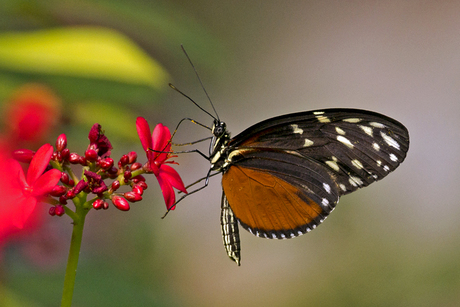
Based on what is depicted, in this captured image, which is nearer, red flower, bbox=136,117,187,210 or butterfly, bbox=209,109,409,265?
red flower, bbox=136,117,187,210

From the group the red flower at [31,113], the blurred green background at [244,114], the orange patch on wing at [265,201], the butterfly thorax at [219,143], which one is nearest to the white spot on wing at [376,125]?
the orange patch on wing at [265,201]

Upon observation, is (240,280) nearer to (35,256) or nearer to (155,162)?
(35,256)

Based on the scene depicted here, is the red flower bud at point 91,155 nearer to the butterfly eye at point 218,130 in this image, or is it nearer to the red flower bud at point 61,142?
the red flower bud at point 61,142

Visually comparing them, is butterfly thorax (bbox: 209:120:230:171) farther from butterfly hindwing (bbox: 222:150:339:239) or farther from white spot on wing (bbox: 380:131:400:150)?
white spot on wing (bbox: 380:131:400:150)

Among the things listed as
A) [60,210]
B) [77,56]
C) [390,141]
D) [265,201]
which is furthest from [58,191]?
[390,141]

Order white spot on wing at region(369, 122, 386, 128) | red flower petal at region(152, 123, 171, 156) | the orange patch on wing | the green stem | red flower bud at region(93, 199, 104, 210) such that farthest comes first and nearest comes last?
1. the orange patch on wing
2. white spot on wing at region(369, 122, 386, 128)
3. red flower petal at region(152, 123, 171, 156)
4. red flower bud at region(93, 199, 104, 210)
5. the green stem

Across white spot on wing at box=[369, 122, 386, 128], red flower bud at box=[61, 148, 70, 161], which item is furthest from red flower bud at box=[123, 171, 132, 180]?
white spot on wing at box=[369, 122, 386, 128]

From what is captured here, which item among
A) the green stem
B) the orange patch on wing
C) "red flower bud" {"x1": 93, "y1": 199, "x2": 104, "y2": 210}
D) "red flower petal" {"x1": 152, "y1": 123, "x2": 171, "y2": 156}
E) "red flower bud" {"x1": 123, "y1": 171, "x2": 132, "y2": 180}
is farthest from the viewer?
the orange patch on wing

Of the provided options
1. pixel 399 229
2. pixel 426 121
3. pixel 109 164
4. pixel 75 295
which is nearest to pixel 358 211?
pixel 399 229
